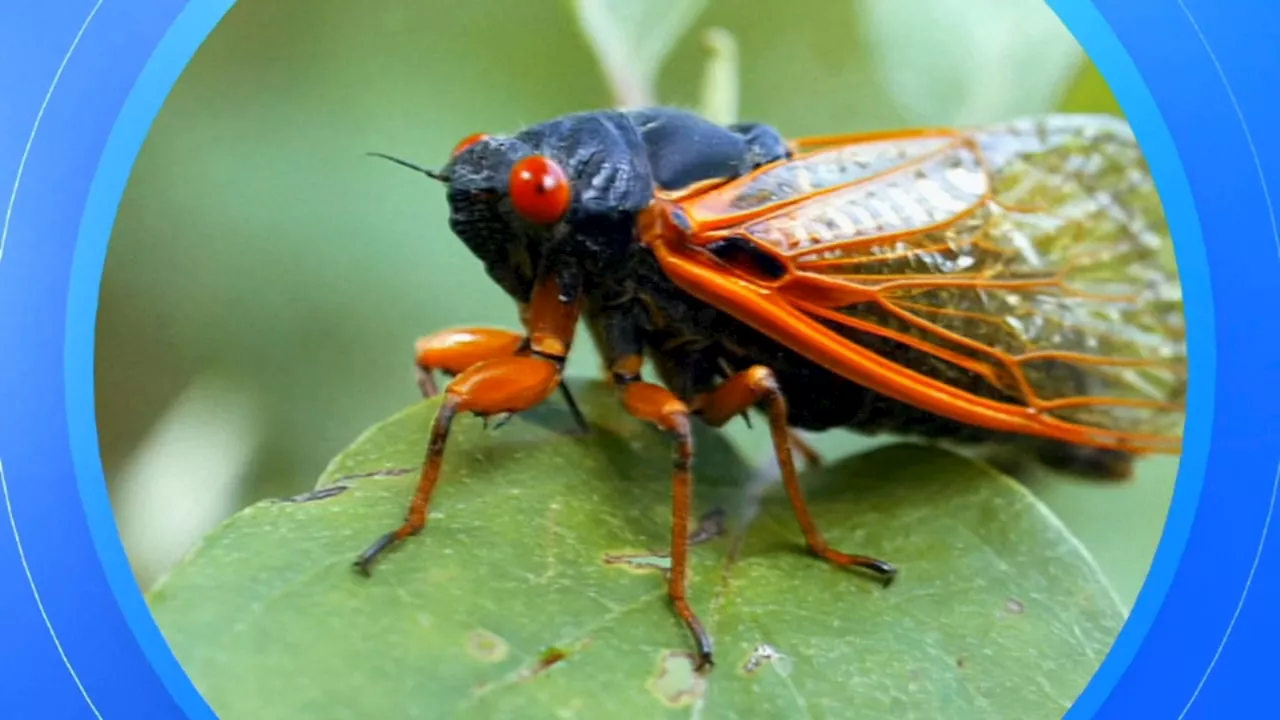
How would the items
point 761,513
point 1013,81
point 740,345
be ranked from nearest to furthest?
1. point 761,513
2. point 740,345
3. point 1013,81

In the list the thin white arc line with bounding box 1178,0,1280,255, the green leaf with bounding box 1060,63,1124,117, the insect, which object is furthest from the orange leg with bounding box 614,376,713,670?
the green leaf with bounding box 1060,63,1124,117

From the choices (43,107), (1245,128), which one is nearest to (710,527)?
(1245,128)

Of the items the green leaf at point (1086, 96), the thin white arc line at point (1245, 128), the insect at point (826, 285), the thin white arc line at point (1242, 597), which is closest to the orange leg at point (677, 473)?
the insect at point (826, 285)

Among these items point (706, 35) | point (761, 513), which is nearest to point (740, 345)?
point (761, 513)

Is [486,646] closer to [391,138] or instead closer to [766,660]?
[766,660]

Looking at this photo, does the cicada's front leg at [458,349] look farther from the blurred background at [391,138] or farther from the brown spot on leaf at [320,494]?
the brown spot on leaf at [320,494]

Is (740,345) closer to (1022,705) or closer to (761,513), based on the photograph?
(761,513)
